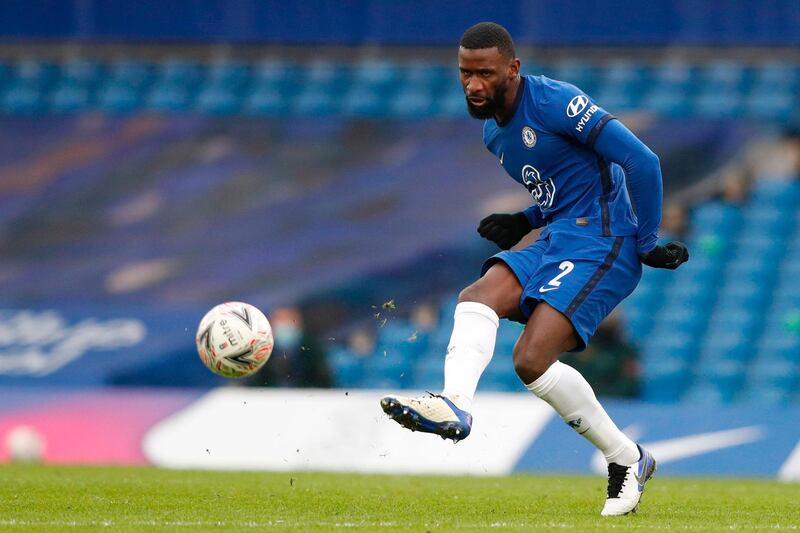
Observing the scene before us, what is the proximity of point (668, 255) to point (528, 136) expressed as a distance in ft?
2.57

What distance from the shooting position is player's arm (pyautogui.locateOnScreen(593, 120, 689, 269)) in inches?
224

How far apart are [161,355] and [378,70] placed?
497 cm

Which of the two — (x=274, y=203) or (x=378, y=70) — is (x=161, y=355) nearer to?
(x=274, y=203)

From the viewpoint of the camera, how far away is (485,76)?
5789 millimetres

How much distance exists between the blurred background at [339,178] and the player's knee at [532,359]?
8514 millimetres

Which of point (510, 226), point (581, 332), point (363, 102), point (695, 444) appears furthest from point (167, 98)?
point (581, 332)

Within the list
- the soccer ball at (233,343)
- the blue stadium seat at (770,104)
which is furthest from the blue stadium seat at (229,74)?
the soccer ball at (233,343)

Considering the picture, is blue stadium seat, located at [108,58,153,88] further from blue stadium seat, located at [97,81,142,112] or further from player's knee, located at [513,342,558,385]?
player's knee, located at [513,342,558,385]

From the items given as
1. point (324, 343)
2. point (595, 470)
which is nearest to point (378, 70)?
point (324, 343)

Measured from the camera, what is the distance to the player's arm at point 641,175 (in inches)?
224

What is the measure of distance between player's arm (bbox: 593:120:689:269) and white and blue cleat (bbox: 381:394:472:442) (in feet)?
3.89

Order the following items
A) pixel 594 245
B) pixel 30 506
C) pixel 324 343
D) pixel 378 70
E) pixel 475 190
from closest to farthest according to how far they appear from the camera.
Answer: pixel 594 245
pixel 30 506
pixel 324 343
pixel 475 190
pixel 378 70

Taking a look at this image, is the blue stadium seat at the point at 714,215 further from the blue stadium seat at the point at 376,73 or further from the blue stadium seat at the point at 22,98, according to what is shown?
the blue stadium seat at the point at 22,98

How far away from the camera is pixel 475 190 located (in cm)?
Answer: 1673
